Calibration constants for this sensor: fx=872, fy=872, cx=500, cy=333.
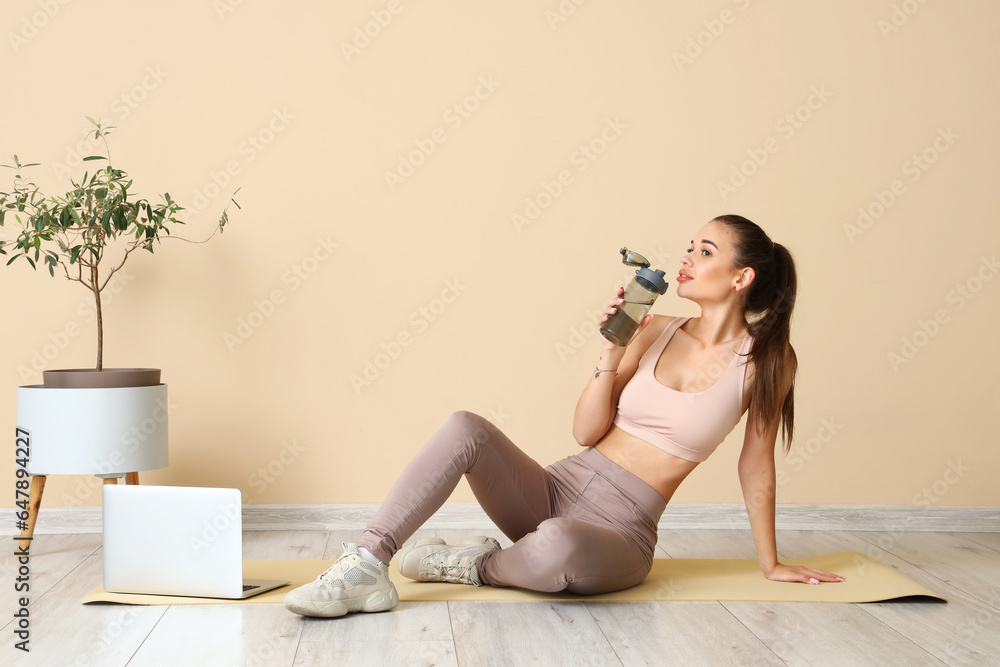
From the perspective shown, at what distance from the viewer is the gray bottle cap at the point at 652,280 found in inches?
66.8

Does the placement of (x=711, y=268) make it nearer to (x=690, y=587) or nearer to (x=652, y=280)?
(x=652, y=280)

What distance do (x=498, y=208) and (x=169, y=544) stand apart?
1407mm

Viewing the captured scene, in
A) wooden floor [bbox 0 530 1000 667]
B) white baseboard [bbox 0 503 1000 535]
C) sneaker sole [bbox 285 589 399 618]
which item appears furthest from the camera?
white baseboard [bbox 0 503 1000 535]

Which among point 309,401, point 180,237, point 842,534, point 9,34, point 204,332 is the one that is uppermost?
point 9,34

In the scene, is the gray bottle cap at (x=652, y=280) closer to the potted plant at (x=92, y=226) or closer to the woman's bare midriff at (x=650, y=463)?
the woman's bare midriff at (x=650, y=463)

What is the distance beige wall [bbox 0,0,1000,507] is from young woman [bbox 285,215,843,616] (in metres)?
0.77

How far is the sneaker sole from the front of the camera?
1580 millimetres

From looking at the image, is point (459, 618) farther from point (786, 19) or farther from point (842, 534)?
point (786, 19)

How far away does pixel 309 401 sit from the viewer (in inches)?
104

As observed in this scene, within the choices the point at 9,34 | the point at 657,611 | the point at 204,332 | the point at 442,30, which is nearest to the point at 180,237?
the point at 204,332

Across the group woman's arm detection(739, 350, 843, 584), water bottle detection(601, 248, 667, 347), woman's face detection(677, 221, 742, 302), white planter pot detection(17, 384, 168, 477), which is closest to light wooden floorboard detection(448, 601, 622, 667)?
woman's arm detection(739, 350, 843, 584)

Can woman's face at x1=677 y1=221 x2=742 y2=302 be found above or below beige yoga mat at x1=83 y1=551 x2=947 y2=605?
above

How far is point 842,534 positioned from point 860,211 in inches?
39.3

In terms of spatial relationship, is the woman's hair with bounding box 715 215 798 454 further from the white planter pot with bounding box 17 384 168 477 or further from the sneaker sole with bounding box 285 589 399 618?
the white planter pot with bounding box 17 384 168 477
